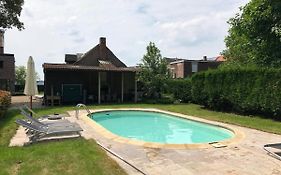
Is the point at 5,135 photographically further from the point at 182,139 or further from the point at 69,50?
the point at 69,50

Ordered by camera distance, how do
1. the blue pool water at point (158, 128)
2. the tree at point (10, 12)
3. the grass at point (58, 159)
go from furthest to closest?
the tree at point (10, 12)
the blue pool water at point (158, 128)
the grass at point (58, 159)

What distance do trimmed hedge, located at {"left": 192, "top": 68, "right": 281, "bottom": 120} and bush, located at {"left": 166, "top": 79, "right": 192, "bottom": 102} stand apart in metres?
4.25

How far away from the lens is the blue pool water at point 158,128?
1285 centimetres

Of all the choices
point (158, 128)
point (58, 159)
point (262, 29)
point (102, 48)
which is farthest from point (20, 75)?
point (58, 159)

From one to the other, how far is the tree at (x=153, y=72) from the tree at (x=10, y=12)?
1275cm

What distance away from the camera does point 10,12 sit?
28.5 metres

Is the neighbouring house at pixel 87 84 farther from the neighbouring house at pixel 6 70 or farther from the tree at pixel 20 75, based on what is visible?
the tree at pixel 20 75

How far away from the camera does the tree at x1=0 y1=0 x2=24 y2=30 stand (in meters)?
28.0

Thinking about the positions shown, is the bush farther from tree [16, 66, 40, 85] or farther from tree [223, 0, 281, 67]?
tree [16, 66, 40, 85]

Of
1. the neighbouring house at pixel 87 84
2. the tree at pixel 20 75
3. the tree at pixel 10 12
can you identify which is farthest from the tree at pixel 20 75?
the neighbouring house at pixel 87 84

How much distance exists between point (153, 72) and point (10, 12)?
14.6 meters

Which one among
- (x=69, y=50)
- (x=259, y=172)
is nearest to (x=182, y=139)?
(x=259, y=172)

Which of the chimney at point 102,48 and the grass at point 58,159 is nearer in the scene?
the grass at point 58,159

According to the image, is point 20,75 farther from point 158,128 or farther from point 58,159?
point 58,159
